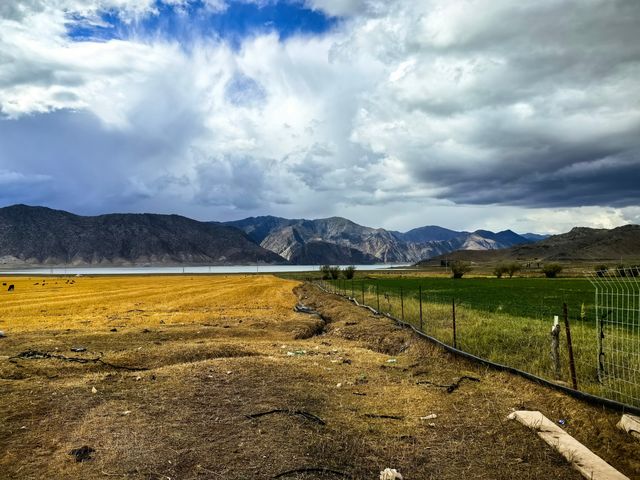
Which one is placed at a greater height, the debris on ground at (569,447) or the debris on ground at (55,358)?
the debris on ground at (55,358)

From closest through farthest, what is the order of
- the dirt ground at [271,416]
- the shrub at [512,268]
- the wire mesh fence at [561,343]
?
the dirt ground at [271,416]
the wire mesh fence at [561,343]
the shrub at [512,268]

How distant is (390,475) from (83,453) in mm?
4641

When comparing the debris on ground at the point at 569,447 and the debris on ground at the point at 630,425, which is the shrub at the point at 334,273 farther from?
the debris on ground at the point at 630,425

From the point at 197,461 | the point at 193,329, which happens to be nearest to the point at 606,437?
the point at 197,461

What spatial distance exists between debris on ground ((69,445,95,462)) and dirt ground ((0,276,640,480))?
0.29 feet

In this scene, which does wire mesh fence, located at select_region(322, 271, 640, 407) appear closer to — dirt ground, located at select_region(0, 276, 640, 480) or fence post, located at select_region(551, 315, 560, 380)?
fence post, located at select_region(551, 315, 560, 380)

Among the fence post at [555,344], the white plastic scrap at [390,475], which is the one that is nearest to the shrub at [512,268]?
the fence post at [555,344]

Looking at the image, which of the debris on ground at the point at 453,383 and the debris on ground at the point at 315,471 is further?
the debris on ground at the point at 453,383

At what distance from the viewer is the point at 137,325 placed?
82.6 feet

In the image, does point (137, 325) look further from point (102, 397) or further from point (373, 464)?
point (373, 464)

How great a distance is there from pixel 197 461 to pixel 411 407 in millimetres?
4890

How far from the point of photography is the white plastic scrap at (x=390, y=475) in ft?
22.2

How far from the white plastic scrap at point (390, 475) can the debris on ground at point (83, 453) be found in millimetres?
4350

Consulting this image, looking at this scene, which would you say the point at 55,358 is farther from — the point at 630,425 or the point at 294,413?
the point at 630,425
